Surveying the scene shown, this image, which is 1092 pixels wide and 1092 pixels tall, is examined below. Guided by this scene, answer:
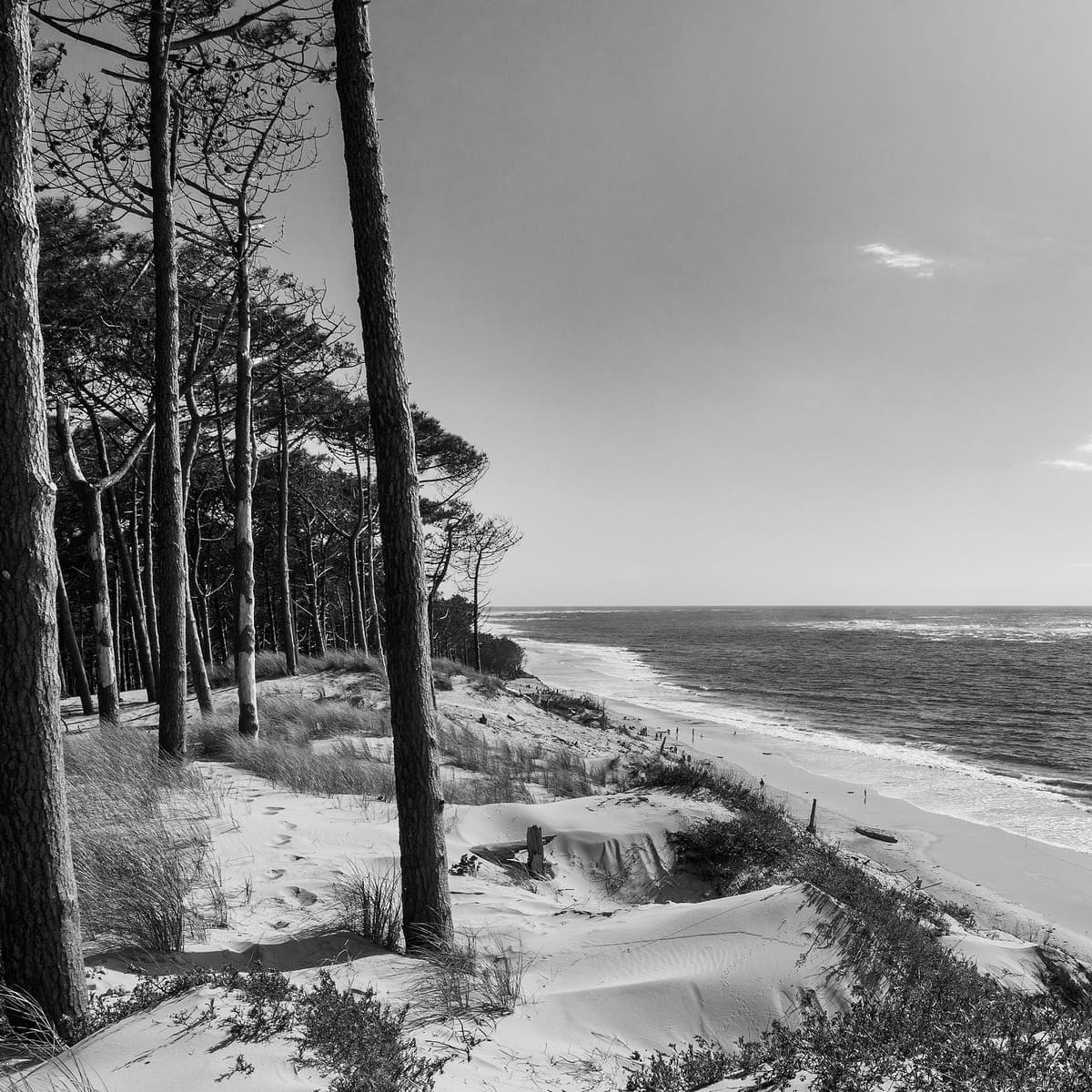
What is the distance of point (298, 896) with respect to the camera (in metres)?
4.91

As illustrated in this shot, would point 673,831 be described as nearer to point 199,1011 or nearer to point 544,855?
point 544,855

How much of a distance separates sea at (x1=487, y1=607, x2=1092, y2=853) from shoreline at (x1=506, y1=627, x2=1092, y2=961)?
3.43ft

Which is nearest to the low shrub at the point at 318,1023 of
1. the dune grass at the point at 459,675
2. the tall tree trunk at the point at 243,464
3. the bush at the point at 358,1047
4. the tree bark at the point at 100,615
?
the bush at the point at 358,1047

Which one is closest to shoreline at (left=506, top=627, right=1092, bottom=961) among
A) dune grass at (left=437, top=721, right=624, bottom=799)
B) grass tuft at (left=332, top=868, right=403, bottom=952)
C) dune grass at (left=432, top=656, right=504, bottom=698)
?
dune grass at (left=437, top=721, right=624, bottom=799)

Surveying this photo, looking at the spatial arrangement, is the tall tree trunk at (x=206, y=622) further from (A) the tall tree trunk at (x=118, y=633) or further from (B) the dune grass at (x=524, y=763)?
(B) the dune grass at (x=524, y=763)

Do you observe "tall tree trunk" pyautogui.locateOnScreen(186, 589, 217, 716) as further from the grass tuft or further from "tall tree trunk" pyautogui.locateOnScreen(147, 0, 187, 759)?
the grass tuft

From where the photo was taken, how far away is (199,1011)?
300cm

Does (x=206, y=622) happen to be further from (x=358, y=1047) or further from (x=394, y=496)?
(x=358, y=1047)

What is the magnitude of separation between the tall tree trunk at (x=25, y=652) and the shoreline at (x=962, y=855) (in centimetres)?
1227

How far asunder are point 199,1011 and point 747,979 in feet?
10.9

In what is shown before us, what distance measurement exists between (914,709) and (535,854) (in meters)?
32.3

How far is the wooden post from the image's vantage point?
684 centimetres

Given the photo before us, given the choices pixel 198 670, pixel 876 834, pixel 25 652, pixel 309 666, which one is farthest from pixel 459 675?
pixel 25 652

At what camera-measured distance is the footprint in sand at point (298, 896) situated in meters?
4.84
